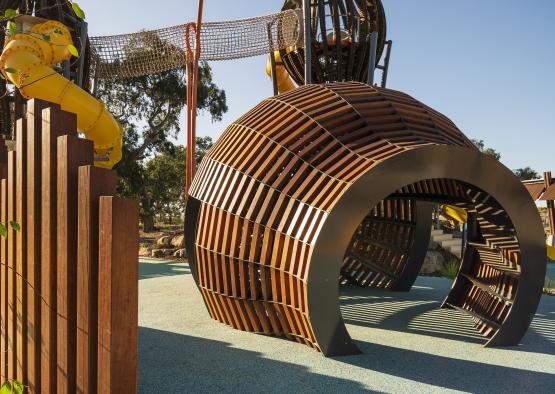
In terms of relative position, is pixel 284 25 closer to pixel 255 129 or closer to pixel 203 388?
pixel 255 129

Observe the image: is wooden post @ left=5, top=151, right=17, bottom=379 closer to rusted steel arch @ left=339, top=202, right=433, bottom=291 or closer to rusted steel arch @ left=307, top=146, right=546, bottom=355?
rusted steel arch @ left=307, top=146, right=546, bottom=355

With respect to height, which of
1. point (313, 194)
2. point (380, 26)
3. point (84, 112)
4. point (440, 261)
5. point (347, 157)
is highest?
point (380, 26)

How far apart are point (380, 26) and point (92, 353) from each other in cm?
1219

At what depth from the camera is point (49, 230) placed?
2.53m

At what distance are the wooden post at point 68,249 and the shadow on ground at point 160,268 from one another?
8305mm

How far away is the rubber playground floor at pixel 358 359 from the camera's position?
402 cm

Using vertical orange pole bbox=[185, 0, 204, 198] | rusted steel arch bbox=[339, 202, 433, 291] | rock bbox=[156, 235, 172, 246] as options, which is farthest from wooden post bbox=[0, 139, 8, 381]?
rock bbox=[156, 235, 172, 246]

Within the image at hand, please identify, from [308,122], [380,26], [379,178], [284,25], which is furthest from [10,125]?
[379,178]

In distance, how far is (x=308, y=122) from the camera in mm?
5258

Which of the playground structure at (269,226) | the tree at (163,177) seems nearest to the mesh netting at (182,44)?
the playground structure at (269,226)

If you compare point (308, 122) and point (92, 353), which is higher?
point (308, 122)

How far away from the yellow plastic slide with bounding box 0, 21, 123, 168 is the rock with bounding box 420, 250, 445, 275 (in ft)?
30.9

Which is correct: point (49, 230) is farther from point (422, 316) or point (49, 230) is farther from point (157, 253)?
point (157, 253)

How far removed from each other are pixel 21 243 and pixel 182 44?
42.8ft
